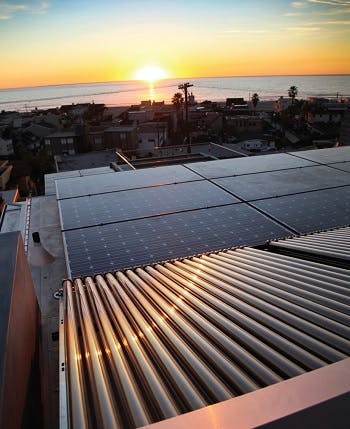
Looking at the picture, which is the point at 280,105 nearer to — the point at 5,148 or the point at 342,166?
the point at 5,148

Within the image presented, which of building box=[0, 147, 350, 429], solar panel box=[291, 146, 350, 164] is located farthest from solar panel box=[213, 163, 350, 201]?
solar panel box=[291, 146, 350, 164]

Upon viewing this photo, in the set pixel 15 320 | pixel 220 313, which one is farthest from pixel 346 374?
pixel 15 320

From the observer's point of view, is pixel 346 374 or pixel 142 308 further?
pixel 142 308

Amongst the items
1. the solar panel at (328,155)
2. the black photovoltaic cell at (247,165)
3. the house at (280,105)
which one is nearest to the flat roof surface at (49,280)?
the black photovoltaic cell at (247,165)

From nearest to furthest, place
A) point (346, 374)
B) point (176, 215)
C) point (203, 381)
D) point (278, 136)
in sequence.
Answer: point (346, 374)
point (203, 381)
point (176, 215)
point (278, 136)

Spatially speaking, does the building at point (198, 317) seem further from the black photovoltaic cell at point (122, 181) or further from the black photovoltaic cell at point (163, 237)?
the black photovoltaic cell at point (122, 181)

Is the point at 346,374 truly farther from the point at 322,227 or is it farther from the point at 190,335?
the point at 322,227

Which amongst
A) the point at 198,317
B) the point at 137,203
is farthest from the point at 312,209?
the point at 198,317
